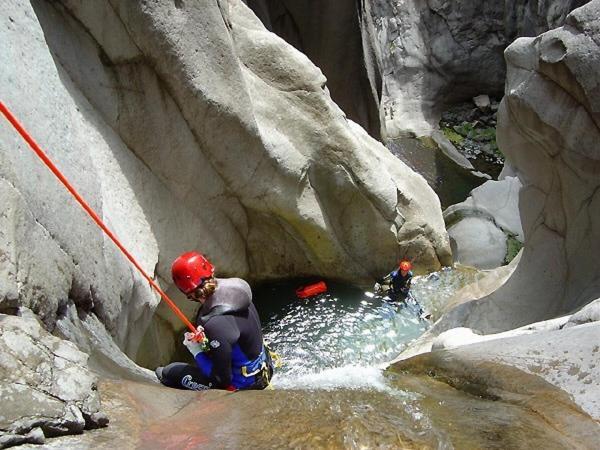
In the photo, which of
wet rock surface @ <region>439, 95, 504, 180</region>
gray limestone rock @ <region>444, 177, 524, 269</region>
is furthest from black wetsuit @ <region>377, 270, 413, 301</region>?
wet rock surface @ <region>439, 95, 504, 180</region>

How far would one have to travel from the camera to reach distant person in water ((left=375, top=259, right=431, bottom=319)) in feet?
32.0

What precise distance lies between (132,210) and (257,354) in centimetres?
292

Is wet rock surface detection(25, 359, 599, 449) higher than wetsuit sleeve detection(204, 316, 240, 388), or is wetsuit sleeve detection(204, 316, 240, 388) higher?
wetsuit sleeve detection(204, 316, 240, 388)

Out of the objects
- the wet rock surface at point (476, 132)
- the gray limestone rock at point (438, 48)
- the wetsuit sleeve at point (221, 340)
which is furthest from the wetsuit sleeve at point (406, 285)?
the gray limestone rock at point (438, 48)

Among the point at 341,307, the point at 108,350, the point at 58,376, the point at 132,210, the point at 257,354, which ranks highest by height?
the point at 132,210

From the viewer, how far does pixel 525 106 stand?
714 centimetres

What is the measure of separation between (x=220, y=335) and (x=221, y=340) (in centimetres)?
4

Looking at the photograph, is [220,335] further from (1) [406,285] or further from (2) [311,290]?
(1) [406,285]

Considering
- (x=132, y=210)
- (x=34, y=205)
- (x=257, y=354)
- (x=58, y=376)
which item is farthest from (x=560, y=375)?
(x=132, y=210)

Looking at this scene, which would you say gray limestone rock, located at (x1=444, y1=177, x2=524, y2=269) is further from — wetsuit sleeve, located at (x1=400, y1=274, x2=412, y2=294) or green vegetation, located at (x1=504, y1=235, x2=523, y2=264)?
wetsuit sleeve, located at (x1=400, y1=274, x2=412, y2=294)

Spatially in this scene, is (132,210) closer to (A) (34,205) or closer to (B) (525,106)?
(A) (34,205)

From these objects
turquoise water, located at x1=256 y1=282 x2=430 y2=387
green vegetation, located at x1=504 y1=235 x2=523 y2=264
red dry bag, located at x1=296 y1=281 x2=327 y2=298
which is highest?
red dry bag, located at x1=296 y1=281 x2=327 y2=298

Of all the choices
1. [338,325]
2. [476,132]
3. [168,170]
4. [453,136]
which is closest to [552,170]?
[338,325]

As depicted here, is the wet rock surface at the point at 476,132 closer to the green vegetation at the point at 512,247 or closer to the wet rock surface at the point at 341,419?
the green vegetation at the point at 512,247
